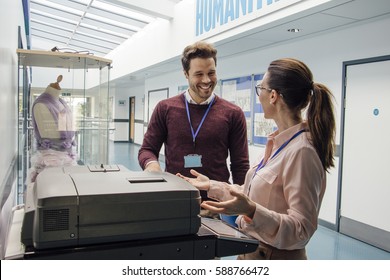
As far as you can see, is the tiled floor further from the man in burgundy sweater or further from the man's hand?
the man's hand

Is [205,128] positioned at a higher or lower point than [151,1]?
lower

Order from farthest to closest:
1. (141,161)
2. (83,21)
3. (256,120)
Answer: (83,21), (256,120), (141,161)

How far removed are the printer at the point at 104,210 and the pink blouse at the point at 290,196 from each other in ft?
0.85

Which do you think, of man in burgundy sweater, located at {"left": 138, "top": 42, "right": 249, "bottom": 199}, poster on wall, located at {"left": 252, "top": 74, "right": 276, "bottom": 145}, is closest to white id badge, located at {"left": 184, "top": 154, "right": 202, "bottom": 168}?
man in burgundy sweater, located at {"left": 138, "top": 42, "right": 249, "bottom": 199}

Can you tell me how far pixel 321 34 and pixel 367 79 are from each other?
0.85 metres

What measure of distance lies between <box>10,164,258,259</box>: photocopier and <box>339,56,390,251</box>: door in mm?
2821

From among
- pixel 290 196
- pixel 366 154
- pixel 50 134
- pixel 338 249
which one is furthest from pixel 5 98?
pixel 366 154

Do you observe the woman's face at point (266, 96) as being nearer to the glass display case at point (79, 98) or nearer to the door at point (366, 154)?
the door at point (366, 154)

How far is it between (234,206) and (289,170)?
0.23m

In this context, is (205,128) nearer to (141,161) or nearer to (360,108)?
(141,161)

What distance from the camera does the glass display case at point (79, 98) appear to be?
3.59 metres

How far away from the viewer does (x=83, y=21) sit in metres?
7.95

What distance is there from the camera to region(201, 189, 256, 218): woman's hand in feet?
3.23

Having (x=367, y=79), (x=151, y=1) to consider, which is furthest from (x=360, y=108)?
(x=151, y=1)
